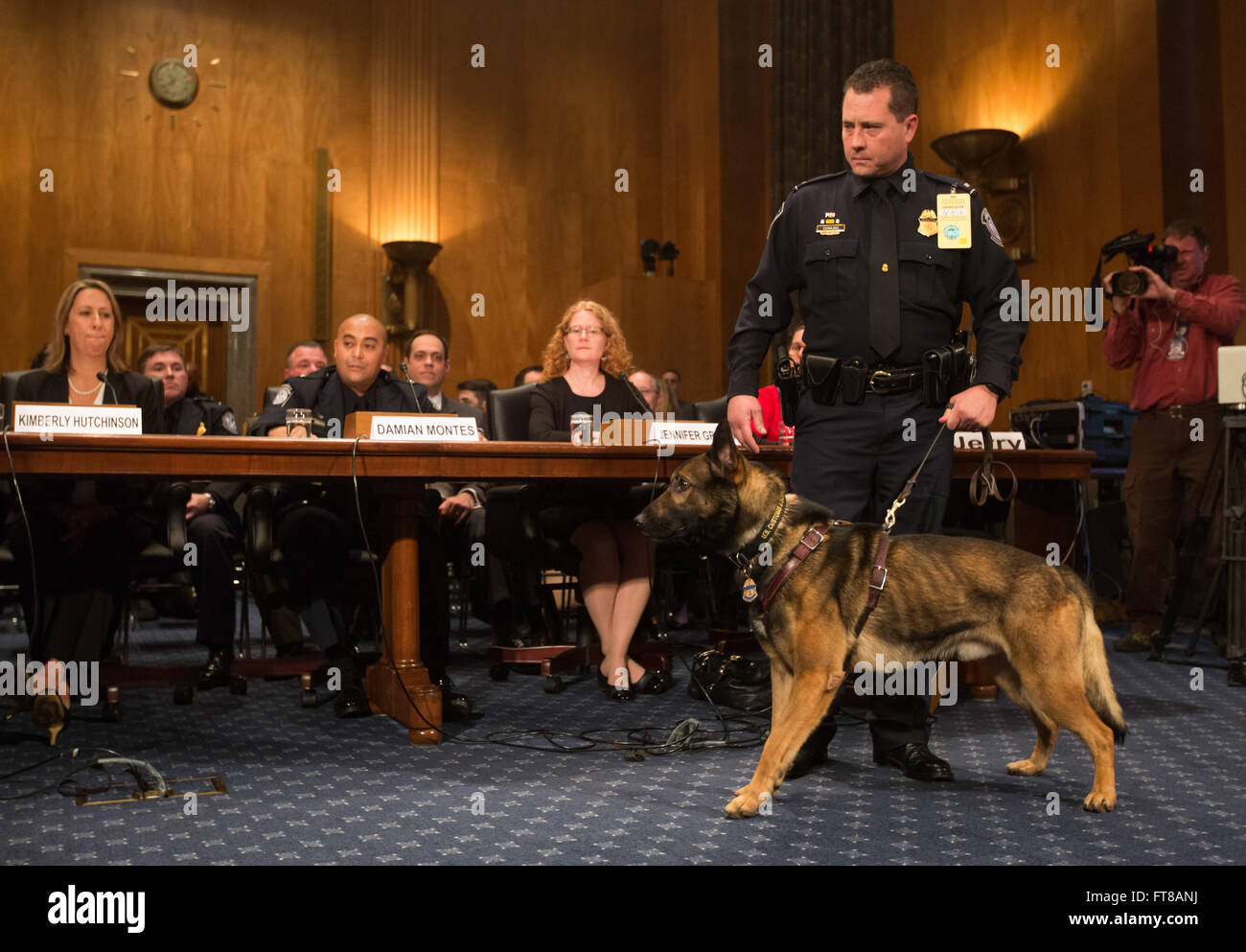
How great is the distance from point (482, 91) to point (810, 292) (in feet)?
26.5

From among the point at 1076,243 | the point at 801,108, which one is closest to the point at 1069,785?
the point at 1076,243

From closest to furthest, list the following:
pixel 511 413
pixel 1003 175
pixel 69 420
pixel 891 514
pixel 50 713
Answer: pixel 891 514, pixel 69 420, pixel 50 713, pixel 511 413, pixel 1003 175

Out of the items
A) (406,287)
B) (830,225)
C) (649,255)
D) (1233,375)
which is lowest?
(1233,375)

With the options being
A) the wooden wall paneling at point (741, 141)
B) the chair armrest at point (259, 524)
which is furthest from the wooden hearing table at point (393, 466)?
the wooden wall paneling at point (741, 141)

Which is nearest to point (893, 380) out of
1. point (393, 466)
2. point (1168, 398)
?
point (393, 466)

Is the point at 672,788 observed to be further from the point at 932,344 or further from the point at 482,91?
the point at 482,91

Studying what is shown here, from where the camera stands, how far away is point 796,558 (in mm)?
2494

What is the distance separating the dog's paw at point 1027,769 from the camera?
8.89ft

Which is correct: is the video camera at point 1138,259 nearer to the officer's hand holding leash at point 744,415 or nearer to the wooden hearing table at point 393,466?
the wooden hearing table at point 393,466

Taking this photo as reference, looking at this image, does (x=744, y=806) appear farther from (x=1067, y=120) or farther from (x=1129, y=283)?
(x=1067, y=120)

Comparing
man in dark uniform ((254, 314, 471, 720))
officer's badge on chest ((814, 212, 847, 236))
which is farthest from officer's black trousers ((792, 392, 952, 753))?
man in dark uniform ((254, 314, 471, 720))

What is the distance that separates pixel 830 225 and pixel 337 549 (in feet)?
6.48

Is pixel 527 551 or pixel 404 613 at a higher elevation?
pixel 527 551

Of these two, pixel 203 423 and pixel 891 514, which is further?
pixel 203 423
